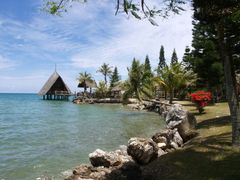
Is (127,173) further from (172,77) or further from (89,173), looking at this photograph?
(172,77)

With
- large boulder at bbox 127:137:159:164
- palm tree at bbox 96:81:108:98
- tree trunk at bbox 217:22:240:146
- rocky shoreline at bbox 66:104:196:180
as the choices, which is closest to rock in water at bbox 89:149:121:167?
rocky shoreline at bbox 66:104:196:180

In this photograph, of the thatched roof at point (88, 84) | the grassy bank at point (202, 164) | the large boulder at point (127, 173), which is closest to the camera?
the grassy bank at point (202, 164)

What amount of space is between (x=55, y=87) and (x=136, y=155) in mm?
60538

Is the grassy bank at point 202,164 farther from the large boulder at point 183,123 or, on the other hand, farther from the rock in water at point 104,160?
the large boulder at point 183,123

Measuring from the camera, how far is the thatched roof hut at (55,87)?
65562 millimetres

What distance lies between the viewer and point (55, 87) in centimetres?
6750

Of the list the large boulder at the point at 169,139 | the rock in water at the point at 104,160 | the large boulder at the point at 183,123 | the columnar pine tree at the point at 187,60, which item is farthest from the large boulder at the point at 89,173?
the columnar pine tree at the point at 187,60

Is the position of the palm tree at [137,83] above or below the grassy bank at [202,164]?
above

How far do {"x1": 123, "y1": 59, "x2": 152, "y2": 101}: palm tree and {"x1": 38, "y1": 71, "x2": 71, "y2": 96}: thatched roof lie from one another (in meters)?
34.3

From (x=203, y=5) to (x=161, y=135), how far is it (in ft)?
21.4

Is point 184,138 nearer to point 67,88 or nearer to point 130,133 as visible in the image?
point 130,133

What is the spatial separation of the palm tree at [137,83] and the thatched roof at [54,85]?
34.3 meters

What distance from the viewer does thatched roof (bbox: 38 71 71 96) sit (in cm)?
6544

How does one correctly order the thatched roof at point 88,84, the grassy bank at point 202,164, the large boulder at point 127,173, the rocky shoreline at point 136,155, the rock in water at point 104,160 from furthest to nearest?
1. the thatched roof at point 88,84
2. the rock in water at point 104,160
3. the rocky shoreline at point 136,155
4. the large boulder at point 127,173
5. the grassy bank at point 202,164
